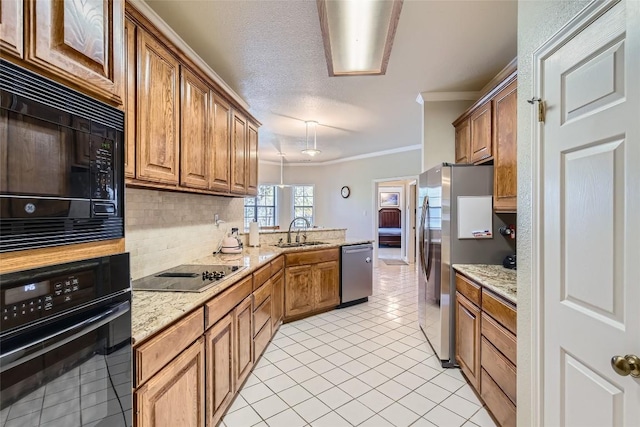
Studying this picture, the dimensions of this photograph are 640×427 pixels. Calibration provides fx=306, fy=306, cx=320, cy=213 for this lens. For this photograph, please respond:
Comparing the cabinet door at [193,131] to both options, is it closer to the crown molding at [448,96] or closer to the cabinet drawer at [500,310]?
the cabinet drawer at [500,310]

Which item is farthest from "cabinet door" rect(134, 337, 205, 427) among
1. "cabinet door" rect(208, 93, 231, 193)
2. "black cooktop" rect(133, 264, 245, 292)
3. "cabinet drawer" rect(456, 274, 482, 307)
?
"cabinet drawer" rect(456, 274, 482, 307)

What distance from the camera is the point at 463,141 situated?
10.00 feet

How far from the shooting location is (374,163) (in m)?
6.89

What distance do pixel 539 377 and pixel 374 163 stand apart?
593 cm

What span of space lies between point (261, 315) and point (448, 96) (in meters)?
2.90

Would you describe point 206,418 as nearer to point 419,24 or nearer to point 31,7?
point 31,7

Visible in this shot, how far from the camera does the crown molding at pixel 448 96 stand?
3.26 meters

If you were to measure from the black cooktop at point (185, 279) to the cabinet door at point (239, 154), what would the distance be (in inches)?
32.1

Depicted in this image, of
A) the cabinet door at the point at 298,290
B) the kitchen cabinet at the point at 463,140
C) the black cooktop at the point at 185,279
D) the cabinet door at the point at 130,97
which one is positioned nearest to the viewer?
the cabinet door at the point at 130,97

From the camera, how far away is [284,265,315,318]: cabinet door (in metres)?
3.41

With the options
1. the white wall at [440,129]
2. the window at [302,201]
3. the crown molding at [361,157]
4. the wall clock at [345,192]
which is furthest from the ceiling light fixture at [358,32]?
the window at [302,201]

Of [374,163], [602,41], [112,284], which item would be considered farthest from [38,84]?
[374,163]

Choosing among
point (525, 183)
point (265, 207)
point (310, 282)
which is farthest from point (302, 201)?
point (525, 183)

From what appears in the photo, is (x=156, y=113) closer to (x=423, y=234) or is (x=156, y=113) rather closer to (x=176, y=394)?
(x=176, y=394)
